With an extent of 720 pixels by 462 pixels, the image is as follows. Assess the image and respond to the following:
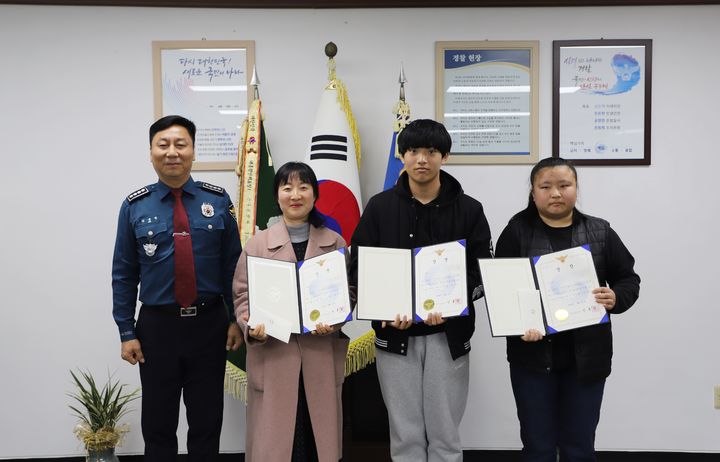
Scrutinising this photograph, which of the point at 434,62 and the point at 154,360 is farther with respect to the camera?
the point at 434,62

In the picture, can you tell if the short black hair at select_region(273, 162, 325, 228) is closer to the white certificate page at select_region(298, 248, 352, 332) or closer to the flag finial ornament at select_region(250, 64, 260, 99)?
the white certificate page at select_region(298, 248, 352, 332)

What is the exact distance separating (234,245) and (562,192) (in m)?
1.19

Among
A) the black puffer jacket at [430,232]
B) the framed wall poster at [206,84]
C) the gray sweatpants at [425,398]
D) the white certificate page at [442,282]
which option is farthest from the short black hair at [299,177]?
the framed wall poster at [206,84]

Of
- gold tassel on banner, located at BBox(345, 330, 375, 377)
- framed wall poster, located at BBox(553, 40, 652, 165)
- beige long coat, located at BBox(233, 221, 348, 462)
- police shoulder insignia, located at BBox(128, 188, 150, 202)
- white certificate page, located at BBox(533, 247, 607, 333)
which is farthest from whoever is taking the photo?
framed wall poster, located at BBox(553, 40, 652, 165)

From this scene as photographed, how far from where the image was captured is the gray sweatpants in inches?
67.7

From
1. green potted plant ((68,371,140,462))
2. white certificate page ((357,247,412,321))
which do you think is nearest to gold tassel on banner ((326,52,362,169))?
white certificate page ((357,247,412,321))

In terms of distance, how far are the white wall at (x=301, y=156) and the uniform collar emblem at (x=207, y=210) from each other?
0.84m

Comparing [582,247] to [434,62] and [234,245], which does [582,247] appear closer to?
[234,245]

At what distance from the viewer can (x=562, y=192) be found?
168 cm

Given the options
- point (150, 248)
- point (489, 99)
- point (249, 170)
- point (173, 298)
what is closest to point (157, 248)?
point (150, 248)

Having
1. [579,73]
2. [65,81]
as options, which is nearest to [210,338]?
[65,81]

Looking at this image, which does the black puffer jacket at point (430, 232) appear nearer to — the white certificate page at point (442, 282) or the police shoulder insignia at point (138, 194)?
the white certificate page at point (442, 282)

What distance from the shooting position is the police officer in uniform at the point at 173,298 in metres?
1.80

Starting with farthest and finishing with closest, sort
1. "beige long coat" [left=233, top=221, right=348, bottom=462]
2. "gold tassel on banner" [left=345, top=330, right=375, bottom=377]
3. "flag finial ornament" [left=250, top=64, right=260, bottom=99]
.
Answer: "flag finial ornament" [left=250, top=64, right=260, bottom=99], "gold tassel on banner" [left=345, top=330, right=375, bottom=377], "beige long coat" [left=233, top=221, right=348, bottom=462]
